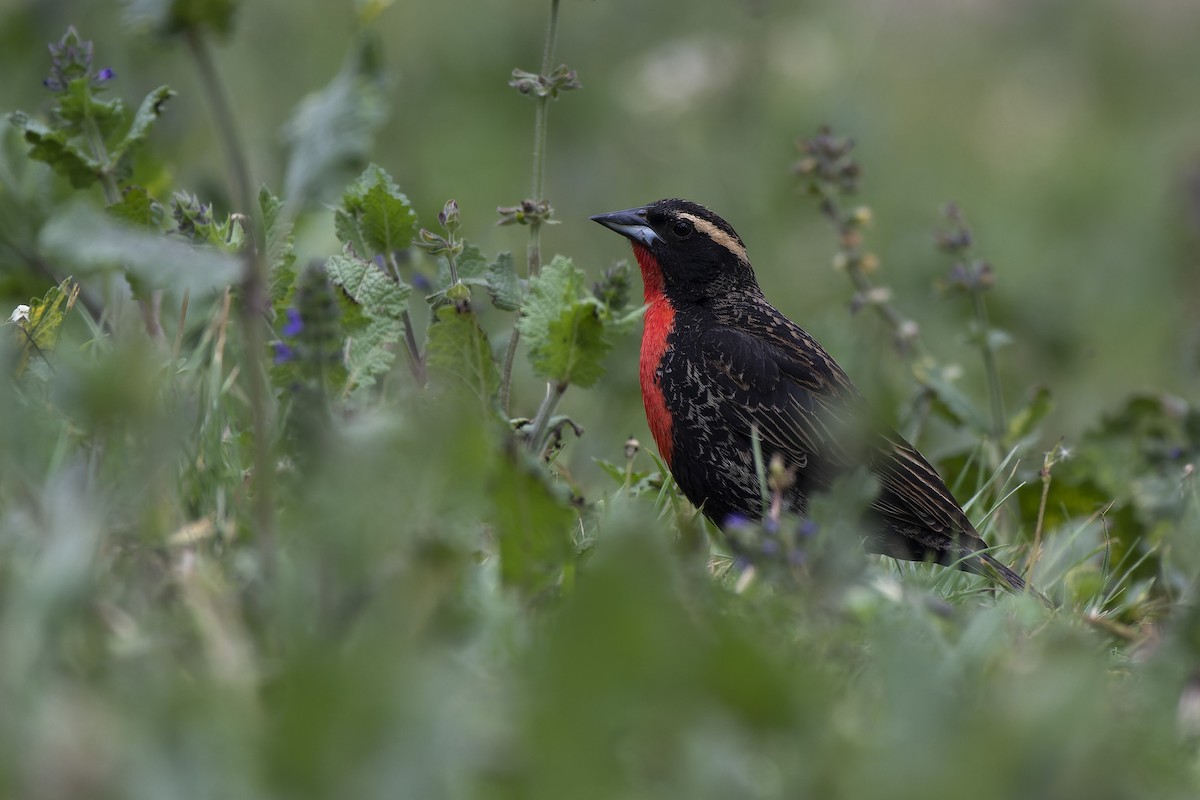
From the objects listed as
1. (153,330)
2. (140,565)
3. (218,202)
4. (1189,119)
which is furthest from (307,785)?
(1189,119)

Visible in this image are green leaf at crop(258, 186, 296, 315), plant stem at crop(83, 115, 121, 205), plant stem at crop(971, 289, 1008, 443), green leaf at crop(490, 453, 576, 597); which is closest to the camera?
green leaf at crop(490, 453, 576, 597)

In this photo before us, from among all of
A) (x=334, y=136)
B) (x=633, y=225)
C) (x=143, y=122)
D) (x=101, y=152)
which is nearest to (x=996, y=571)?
(x=633, y=225)

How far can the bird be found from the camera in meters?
4.95

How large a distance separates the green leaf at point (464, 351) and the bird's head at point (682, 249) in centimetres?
141

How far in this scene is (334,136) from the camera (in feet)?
16.4

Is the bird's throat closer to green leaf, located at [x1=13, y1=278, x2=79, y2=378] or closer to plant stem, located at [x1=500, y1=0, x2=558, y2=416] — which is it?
plant stem, located at [x1=500, y1=0, x2=558, y2=416]

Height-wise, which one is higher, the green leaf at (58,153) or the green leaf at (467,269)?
the green leaf at (58,153)

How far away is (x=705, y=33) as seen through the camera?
36.7ft

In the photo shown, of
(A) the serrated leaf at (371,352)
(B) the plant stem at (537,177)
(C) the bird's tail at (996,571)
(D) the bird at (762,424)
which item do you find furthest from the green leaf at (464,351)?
(C) the bird's tail at (996,571)

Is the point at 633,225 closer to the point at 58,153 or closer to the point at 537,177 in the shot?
the point at 537,177

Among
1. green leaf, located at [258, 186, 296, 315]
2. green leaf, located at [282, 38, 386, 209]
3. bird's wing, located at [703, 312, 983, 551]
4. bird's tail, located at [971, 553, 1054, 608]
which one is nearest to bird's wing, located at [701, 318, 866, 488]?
bird's wing, located at [703, 312, 983, 551]

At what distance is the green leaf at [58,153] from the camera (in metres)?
4.70

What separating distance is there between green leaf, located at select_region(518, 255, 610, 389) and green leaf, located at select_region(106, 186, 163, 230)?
1.19 meters

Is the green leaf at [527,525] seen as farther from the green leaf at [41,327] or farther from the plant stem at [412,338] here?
the green leaf at [41,327]
